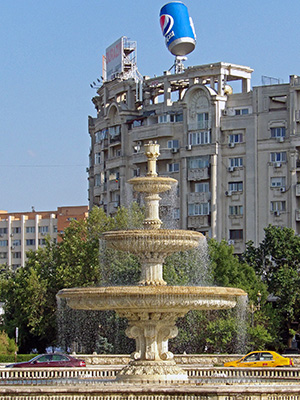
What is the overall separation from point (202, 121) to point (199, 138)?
1190 millimetres

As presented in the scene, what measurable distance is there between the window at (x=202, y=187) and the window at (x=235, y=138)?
Answer: 11.0 feet

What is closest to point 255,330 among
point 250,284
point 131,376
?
point 250,284

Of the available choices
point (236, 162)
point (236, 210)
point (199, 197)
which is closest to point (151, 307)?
point (236, 210)

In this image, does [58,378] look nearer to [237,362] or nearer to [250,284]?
[237,362]

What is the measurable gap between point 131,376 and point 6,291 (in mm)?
33262

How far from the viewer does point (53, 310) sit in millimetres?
51062

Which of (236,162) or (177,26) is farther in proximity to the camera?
(177,26)

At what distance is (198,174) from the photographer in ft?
220

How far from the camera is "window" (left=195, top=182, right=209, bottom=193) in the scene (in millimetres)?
67188

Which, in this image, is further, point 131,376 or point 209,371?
point 209,371

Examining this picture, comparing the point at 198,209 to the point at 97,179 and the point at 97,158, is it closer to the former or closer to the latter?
the point at 97,179

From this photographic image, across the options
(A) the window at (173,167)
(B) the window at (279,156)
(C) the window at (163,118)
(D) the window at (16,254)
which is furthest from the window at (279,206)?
(D) the window at (16,254)

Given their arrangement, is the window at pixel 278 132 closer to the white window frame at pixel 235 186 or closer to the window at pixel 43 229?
the white window frame at pixel 235 186

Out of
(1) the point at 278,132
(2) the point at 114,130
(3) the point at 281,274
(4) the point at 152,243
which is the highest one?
(2) the point at 114,130
